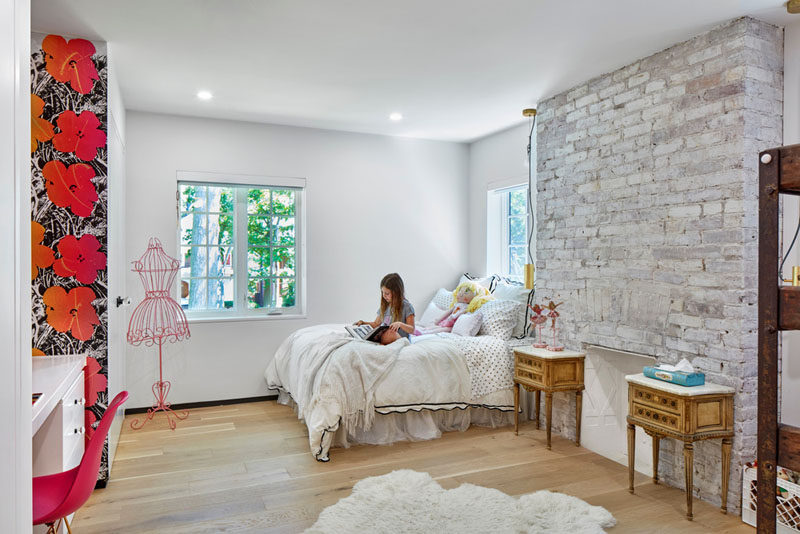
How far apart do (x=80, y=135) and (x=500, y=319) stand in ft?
10.5

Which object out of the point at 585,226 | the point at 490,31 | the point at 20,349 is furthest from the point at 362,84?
the point at 20,349

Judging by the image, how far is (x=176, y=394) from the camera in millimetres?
4738

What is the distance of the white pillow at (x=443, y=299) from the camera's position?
17.7 feet

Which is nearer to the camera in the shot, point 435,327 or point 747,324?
point 747,324

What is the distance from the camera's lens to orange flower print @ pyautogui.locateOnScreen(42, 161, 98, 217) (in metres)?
2.98

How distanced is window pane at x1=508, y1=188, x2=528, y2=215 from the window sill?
7.56 feet

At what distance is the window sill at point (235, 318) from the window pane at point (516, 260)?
81.9 inches

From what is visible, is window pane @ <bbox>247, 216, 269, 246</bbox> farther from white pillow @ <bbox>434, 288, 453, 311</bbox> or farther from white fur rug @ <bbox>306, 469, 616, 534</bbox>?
white fur rug @ <bbox>306, 469, 616, 534</bbox>

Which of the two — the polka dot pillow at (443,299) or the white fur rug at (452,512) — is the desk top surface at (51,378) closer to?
the white fur rug at (452,512)

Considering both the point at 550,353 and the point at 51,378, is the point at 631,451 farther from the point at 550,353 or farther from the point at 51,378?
the point at 51,378

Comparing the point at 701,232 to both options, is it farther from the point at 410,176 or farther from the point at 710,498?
the point at 410,176

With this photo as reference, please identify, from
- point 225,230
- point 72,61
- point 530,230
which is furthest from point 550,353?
point 72,61

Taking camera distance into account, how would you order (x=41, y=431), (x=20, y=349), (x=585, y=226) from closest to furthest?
(x=20, y=349) → (x=41, y=431) → (x=585, y=226)

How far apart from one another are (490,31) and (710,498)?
281 cm
